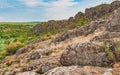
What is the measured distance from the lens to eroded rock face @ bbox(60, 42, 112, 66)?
25109 mm

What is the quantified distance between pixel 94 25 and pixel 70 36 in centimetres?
476

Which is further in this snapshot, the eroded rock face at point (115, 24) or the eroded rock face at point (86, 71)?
the eroded rock face at point (115, 24)

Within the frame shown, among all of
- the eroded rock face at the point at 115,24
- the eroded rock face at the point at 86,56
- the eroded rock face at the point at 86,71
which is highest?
the eroded rock face at the point at 115,24

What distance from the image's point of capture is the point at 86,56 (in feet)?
86.8

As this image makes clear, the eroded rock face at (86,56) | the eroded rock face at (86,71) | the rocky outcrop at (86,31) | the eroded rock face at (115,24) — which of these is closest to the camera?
the eroded rock face at (86,71)

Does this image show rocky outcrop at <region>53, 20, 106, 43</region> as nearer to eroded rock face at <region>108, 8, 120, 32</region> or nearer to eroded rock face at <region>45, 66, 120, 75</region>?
eroded rock face at <region>108, 8, 120, 32</region>

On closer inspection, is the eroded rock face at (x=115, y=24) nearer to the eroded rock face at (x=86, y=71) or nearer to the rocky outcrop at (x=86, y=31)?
the rocky outcrop at (x=86, y=31)

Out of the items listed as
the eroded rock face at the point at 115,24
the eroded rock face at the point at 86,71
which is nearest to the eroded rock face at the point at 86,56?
the eroded rock face at the point at 86,71

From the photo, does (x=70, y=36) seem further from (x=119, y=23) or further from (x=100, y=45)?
(x=100, y=45)

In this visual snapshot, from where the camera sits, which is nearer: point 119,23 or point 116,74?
point 116,74

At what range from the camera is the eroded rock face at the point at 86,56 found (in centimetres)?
2511

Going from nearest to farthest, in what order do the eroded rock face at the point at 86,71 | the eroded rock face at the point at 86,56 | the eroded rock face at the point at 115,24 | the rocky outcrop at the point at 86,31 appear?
the eroded rock face at the point at 86,71, the eroded rock face at the point at 86,56, the eroded rock face at the point at 115,24, the rocky outcrop at the point at 86,31

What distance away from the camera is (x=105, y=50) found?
2539cm

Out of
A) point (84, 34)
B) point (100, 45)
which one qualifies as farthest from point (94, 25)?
point (100, 45)
